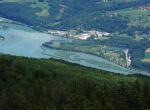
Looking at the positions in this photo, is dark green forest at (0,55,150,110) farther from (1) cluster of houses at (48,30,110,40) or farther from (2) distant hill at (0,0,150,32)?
(2) distant hill at (0,0,150,32)

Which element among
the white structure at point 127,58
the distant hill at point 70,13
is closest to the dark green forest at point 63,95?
the white structure at point 127,58

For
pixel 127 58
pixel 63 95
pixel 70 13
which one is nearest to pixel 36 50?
pixel 127 58

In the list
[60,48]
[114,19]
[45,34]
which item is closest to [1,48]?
[60,48]

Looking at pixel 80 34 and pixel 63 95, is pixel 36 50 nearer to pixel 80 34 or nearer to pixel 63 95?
pixel 80 34

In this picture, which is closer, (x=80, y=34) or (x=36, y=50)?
(x=36, y=50)

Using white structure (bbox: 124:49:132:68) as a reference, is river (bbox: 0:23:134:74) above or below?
above

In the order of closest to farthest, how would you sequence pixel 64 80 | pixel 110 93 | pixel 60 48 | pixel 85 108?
1. pixel 85 108
2. pixel 110 93
3. pixel 64 80
4. pixel 60 48

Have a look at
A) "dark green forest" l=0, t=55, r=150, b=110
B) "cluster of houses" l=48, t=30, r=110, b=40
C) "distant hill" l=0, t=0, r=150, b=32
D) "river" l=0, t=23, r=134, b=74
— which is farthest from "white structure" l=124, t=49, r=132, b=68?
"dark green forest" l=0, t=55, r=150, b=110

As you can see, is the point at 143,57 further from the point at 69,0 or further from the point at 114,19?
the point at 69,0
